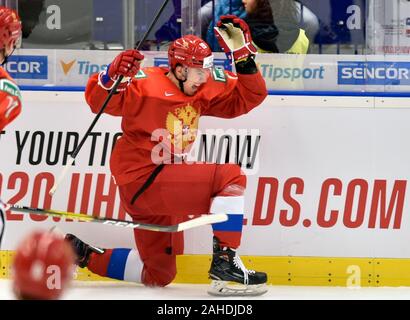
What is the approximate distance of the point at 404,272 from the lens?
4945 mm

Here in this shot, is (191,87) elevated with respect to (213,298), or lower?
elevated

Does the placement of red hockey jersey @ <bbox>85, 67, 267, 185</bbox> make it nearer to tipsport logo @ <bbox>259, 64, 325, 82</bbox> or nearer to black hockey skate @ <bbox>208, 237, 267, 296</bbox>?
tipsport logo @ <bbox>259, 64, 325, 82</bbox>

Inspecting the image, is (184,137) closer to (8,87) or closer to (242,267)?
(242,267)

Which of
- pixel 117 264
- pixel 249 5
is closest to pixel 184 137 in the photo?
pixel 117 264

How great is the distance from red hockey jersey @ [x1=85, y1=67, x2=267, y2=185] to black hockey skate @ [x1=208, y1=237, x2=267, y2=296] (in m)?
0.46

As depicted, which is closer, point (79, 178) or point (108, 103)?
point (108, 103)

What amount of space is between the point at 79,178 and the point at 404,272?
1.47 metres

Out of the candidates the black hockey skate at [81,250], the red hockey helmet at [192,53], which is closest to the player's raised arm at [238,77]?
the red hockey helmet at [192,53]

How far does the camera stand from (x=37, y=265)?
13.3 ft

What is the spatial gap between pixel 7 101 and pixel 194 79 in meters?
0.99

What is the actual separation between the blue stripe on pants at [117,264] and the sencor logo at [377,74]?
4.03ft

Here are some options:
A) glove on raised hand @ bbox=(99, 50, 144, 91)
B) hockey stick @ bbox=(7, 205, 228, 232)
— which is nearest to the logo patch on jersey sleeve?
glove on raised hand @ bbox=(99, 50, 144, 91)
